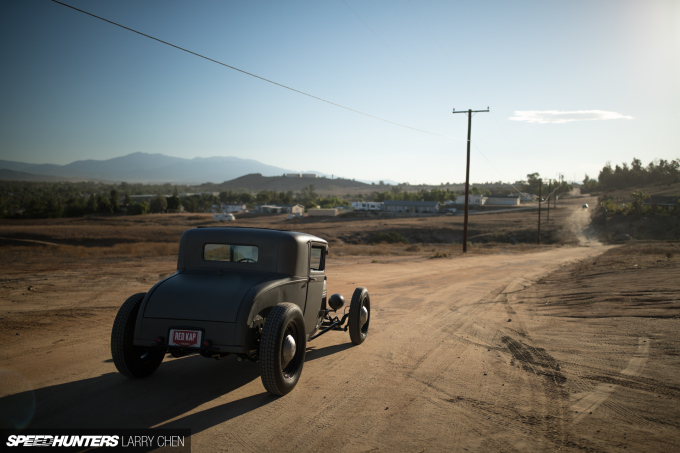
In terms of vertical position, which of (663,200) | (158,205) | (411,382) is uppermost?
(663,200)

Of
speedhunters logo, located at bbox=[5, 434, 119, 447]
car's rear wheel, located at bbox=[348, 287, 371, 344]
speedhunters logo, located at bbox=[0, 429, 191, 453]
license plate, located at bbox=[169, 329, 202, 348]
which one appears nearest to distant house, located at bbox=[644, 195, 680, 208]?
car's rear wheel, located at bbox=[348, 287, 371, 344]

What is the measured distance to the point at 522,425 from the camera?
190 inches

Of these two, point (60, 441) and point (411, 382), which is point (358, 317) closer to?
point (411, 382)

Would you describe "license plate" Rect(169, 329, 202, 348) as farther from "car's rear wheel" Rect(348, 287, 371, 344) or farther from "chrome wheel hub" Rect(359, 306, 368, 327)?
"chrome wheel hub" Rect(359, 306, 368, 327)

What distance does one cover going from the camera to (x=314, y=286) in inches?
277

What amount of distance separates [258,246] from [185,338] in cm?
166

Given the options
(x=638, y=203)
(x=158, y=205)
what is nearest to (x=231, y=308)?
(x=638, y=203)

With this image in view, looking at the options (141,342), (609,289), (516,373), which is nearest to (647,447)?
(516,373)

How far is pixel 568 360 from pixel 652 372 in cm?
118

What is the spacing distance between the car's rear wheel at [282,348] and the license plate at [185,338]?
761mm

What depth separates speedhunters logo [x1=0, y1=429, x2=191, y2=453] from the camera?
417 centimetres

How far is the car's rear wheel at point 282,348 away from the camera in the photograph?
5129 mm

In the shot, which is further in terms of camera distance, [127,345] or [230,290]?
[127,345]

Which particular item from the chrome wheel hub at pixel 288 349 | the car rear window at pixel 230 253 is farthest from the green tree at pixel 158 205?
the chrome wheel hub at pixel 288 349
